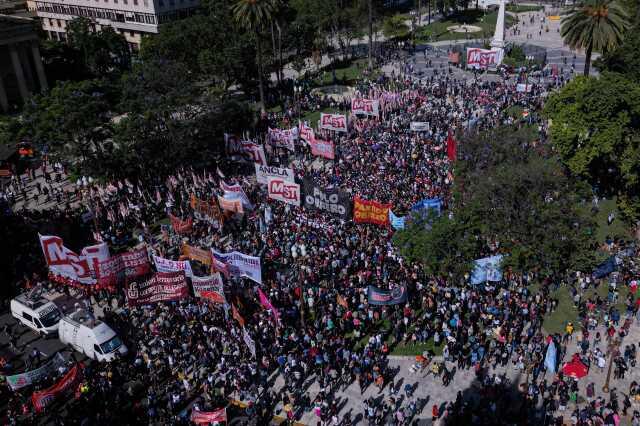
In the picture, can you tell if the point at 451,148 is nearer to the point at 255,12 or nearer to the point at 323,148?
the point at 323,148

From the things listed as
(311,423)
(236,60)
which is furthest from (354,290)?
(236,60)

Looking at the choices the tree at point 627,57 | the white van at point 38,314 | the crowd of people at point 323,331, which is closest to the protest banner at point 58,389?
the crowd of people at point 323,331

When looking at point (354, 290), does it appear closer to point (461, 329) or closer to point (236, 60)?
point (461, 329)

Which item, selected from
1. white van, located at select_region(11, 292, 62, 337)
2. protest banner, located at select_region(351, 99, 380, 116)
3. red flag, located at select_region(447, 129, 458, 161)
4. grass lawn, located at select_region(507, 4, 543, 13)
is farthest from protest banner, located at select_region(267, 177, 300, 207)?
grass lawn, located at select_region(507, 4, 543, 13)

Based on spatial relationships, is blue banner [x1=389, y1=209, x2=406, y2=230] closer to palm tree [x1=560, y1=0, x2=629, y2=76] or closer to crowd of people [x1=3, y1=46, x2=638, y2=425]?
crowd of people [x1=3, y1=46, x2=638, y2=425]

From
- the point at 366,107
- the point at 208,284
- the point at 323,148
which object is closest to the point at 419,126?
the point at 366,107

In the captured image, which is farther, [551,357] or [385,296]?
[385,296]
